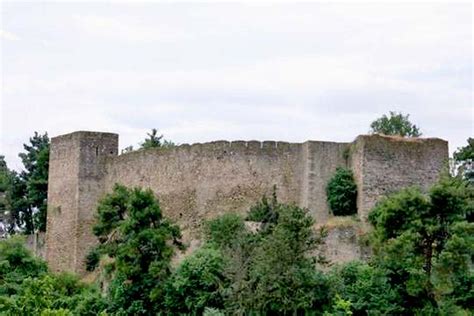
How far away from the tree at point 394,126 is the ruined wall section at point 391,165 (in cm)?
1384

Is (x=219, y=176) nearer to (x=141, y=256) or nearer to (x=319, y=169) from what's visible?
(x=319, y=169)

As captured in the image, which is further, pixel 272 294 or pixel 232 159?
pixel 232 159

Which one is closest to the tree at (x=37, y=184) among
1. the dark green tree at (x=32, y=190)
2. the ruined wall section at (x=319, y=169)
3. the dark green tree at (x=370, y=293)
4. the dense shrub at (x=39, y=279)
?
the dark green tree at (x=32, y=190)

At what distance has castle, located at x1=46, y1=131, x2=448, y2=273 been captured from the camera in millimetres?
41344

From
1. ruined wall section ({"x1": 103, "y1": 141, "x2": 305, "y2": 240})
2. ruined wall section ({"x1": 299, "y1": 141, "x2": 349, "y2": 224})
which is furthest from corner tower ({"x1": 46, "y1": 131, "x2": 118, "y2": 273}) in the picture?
ruined wall section ({"x1": 299, "y1": 141, "x2": 349, "y2": 224})

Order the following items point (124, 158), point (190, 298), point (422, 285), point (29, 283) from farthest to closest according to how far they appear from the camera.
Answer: point (124, 158), point (190, 298), point (422, 285), point (29, 283)

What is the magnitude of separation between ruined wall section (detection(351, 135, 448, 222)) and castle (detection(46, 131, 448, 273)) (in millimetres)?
31

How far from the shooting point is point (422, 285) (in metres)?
34.2

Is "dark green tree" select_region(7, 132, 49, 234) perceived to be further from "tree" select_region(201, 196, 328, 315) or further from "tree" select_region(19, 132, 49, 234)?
"tree" select_region(201, 196, 328, 315)

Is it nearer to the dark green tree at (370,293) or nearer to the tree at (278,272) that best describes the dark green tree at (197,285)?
the tree at (278,272)

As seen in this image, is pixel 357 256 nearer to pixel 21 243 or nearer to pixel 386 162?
pixel 386 162

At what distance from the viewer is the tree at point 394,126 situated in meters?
55.7

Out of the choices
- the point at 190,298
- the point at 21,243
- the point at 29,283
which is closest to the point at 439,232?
the point at 190,298

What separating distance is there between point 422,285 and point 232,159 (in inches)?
447
